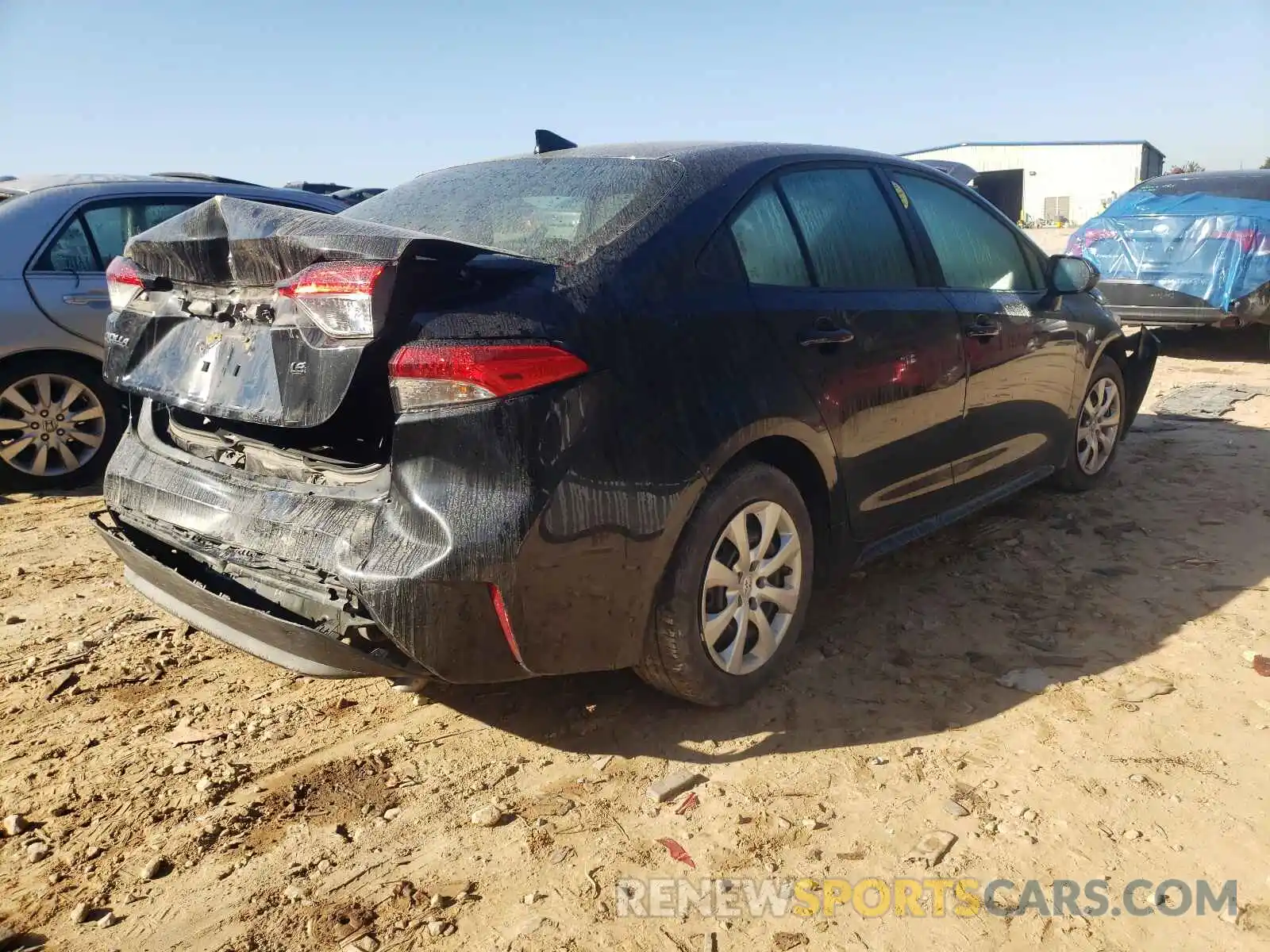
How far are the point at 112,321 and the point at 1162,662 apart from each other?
3.54 m

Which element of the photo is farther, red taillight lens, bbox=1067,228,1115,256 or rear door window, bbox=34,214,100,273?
red taillight lens, bbox=1067,228,1115,256

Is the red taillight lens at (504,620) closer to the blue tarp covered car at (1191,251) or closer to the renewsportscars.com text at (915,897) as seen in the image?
the renewsportscars.com text at (915,897)

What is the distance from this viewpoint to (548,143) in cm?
355

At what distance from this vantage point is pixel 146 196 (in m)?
5.69

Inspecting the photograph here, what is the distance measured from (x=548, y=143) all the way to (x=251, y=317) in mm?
1466

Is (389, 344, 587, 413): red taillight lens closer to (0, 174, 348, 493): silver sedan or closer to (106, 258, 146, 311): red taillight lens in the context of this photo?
(106, 258, 146, 311): red taillight lens

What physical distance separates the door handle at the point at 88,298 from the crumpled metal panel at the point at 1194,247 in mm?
8283

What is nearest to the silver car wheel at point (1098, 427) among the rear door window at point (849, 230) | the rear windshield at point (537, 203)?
the rear door window at point (849, 230)

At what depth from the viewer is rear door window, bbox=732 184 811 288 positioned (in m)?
2.92

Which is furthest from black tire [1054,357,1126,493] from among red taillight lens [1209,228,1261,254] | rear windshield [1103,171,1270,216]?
rear windshield [1103,171,1270,216]

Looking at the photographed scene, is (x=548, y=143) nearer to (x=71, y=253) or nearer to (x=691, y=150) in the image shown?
(x=691, y=150)

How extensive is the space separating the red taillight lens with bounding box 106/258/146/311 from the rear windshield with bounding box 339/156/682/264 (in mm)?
677

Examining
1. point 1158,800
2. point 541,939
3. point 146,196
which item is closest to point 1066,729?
point 1158,800

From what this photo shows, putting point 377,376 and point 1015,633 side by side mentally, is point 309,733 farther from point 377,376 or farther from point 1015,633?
point 1015,633
